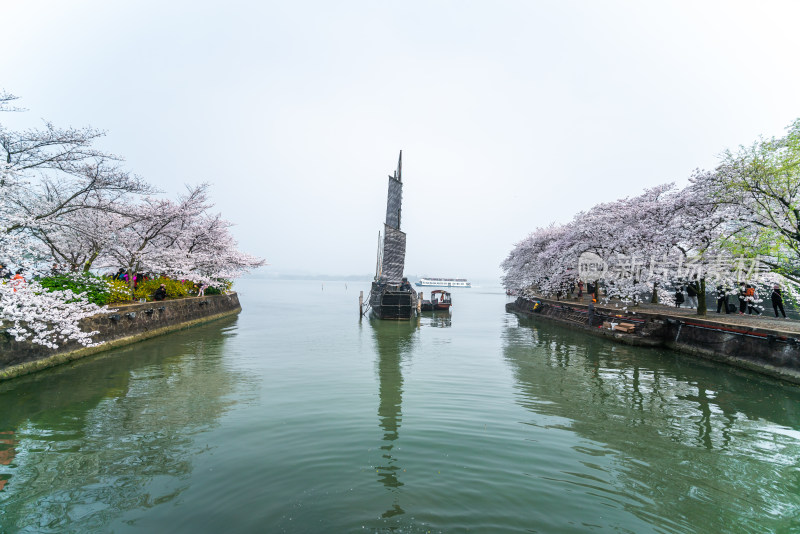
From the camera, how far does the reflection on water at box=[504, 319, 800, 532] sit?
4.90m

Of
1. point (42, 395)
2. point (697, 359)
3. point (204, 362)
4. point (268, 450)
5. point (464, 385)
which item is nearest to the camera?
point (268, 450)

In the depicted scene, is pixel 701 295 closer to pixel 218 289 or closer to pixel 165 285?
pixel 165 285

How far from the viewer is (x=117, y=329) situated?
16547mm

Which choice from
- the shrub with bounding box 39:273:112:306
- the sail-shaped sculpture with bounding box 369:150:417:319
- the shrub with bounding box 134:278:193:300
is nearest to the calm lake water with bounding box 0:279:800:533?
the shrub with bounding box 39:273:112:306

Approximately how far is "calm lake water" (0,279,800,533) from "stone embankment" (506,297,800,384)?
2.74 ft

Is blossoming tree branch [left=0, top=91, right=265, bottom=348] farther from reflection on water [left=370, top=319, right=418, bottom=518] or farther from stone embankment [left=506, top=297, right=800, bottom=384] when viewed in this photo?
stone embankment [left=506, top=297, right=800, bottom=384]

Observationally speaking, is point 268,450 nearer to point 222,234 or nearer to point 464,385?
point 464,385

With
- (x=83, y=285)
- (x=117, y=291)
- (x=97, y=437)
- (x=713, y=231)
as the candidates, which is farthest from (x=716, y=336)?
(x=117, y=291)

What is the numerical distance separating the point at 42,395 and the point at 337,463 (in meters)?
8.66

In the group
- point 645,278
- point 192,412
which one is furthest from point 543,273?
point 192,412

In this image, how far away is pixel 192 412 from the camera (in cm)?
834

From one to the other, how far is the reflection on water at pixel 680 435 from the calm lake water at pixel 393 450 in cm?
4

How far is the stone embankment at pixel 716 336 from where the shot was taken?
40.9 feet

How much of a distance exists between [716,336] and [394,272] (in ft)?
82.5
